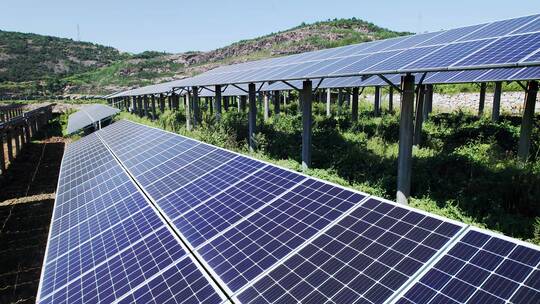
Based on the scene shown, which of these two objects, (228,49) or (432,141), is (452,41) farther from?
(228,49)

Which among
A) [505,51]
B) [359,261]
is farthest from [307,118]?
[359,261]

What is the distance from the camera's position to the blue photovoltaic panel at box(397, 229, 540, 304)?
3.39 m

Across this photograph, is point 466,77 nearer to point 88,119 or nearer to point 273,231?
point 273,231

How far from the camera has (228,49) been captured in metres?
143

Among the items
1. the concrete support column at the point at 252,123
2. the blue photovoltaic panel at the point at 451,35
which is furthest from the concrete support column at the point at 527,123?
the concrete support column at the point at 252,123

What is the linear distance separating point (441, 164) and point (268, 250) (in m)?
10.8

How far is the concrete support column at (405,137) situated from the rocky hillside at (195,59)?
4085 inches

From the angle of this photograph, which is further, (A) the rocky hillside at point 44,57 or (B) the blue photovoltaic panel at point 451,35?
(A) the rocky hillside at point 44,57

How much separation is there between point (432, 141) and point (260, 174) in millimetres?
13701

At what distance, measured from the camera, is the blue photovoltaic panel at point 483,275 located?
133 inches

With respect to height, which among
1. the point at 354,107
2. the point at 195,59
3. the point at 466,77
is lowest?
the point at 354,107

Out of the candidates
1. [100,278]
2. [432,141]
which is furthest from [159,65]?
[100,278]

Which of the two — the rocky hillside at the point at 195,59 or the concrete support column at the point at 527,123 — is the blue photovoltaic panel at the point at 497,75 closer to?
the concrete support column at the point at 527,123

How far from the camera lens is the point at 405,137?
34.0ft
